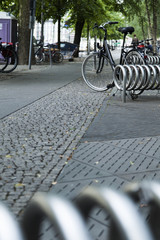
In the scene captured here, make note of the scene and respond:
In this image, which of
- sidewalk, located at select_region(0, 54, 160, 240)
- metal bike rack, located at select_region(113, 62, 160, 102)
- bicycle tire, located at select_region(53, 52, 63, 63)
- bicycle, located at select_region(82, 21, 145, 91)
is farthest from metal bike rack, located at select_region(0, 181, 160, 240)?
bicycle tire, located at select_region(53, 52, 63, 63)

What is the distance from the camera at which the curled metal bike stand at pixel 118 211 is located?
0.86m

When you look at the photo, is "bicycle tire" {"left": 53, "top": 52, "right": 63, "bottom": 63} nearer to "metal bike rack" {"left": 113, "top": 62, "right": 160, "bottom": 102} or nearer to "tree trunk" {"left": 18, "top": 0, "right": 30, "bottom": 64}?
"tree trunk" {"left": 18, "top": 0, "right": 30, "bottom": 64}

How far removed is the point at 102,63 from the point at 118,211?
33.0 feet

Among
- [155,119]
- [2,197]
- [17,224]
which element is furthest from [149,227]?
[155,119]

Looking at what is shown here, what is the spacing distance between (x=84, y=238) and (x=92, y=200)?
87 millimetres

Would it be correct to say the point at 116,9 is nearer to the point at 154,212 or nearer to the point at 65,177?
the point at 65,177

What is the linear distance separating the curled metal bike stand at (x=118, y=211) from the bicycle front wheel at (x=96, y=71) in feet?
31.9

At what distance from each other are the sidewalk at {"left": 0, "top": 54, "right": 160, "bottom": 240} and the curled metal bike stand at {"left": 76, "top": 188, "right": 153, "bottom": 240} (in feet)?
2.71

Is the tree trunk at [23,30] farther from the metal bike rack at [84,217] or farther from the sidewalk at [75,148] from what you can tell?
the metal bike rack at [84,217]

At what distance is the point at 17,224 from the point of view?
868 millimetres

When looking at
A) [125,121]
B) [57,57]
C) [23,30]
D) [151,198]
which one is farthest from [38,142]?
[57,57]

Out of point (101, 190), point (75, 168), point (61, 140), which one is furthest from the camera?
point (61, 140)

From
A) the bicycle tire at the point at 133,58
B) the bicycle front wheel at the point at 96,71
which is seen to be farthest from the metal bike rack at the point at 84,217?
the bicycle tire at the point at 133,58

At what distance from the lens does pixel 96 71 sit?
36.2 feet
